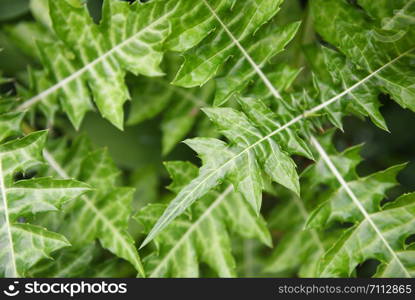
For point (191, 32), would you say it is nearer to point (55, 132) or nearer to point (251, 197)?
point (251, 197)

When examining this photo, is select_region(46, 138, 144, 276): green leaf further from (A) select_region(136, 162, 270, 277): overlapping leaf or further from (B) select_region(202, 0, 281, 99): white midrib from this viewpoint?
(B) select_region(202, 0, 281, 99): white midrib

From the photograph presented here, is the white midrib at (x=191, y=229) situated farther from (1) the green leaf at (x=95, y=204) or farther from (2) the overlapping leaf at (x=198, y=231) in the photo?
(1) the green leaf at (x=95, y=204)

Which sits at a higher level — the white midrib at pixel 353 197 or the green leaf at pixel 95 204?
the green leaf at pixel 95 204

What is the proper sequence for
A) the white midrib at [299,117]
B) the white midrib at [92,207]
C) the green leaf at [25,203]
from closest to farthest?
the white midrib at [299,117]
the green leaf at [25,203]
the white midrib at [92,207]

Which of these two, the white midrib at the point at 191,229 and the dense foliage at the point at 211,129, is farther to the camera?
the white midrib at the point at 191,229

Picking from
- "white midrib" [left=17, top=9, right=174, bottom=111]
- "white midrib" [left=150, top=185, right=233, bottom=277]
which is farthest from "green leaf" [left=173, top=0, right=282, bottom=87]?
"white midrib" [left=150, top=185, right=233, bottom=277]

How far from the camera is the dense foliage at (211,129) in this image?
1149 millimetres

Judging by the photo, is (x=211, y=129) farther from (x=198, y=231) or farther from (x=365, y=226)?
(x=365, y=226)

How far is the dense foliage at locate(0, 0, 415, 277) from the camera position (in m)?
1.15

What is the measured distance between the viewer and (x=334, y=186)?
131cm

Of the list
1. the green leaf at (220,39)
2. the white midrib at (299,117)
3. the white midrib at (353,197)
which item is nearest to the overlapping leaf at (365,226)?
the white midrib at (353,197)

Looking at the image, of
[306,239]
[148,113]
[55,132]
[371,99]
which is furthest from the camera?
[55,132]

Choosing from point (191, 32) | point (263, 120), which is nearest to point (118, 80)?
point (191, 32)

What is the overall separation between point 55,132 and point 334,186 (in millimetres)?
1147
